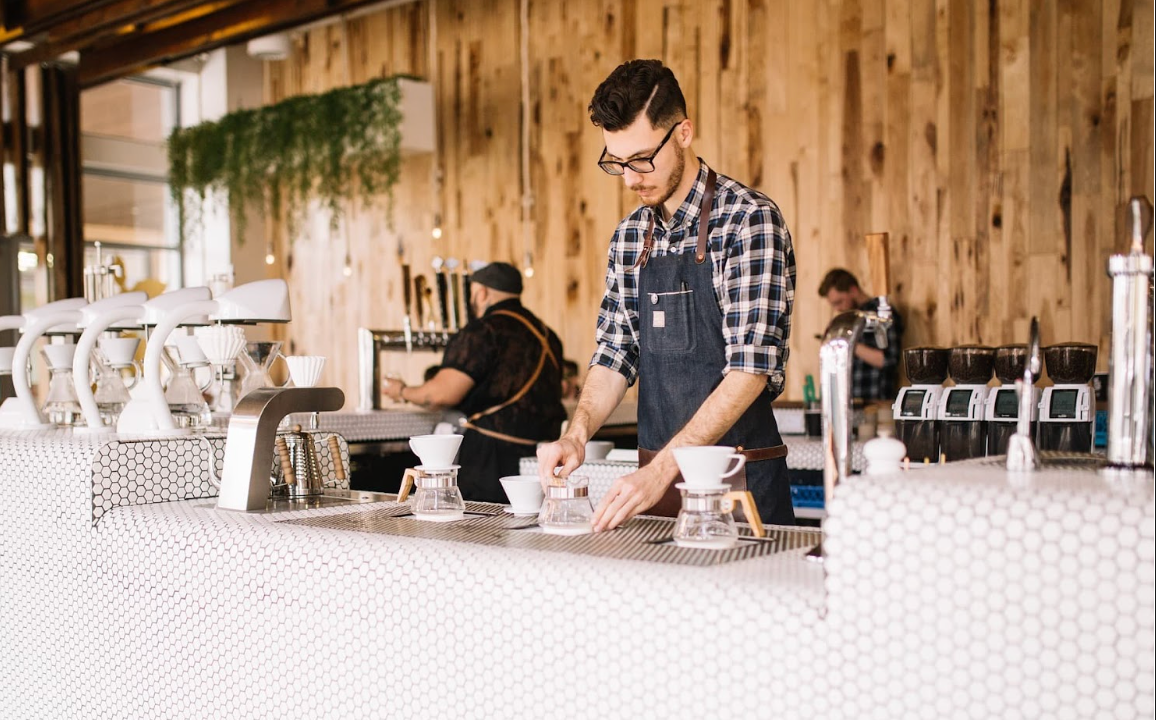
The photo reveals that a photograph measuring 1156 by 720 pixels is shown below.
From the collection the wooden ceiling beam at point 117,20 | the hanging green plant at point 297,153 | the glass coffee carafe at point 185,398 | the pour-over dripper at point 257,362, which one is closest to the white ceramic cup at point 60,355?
the glass coffee carafe at point 185,398

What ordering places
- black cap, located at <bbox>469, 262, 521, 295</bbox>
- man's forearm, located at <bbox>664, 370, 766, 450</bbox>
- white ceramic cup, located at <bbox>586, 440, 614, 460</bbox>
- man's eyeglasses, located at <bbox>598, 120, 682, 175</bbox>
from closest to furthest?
man's forearm, located at <bbox>664, 370, 766, 450</bbox> < man's eyeglasses, located at <bbox>598, 120, 682, 175</bbox> < white ceramic cup, located at <bbox>586, 440, 614, 460</bbox> < black cap, located at <bbox>469, 262, 521, 295</bbox>

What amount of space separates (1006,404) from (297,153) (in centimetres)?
663

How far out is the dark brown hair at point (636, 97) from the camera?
2.25 metres

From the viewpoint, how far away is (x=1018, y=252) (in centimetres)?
579

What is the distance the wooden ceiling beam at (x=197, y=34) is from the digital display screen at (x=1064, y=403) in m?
4.54

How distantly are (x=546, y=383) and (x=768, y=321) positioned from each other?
235 centimetres

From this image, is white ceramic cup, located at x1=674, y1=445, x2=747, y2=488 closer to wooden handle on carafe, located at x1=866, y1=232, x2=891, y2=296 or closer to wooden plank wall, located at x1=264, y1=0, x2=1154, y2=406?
wooden handle on carafe, located at x1=866, y1=232, x2=891, y2=296

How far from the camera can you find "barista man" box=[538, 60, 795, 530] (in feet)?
7.29

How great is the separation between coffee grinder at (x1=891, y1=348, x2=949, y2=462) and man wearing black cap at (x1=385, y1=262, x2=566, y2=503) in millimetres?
1840

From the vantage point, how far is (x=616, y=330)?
2.62 meters

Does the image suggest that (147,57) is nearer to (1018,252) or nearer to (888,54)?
(888,54)

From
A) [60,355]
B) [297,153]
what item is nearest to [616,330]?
[60,355]

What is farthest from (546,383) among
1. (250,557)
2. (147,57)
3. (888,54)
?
(147,57)

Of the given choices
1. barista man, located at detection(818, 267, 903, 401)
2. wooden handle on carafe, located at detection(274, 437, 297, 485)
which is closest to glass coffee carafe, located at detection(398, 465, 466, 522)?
wooden handle on carafe, located at detection(274, 437, 297, 485)
